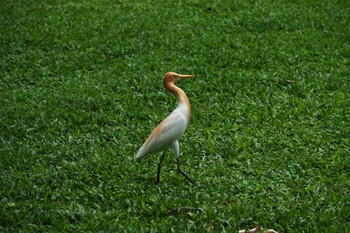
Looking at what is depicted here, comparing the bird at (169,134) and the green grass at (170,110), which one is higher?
the bird at (169,134)

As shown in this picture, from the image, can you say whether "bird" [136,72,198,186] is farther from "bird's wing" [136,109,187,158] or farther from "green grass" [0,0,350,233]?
"green grass" [0,0,350,233]

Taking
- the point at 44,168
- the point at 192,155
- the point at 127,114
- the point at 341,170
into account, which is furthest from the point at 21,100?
the point at 341,170

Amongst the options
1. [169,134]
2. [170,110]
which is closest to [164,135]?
[169,134]

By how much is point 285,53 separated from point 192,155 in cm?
287

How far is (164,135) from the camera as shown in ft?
14.8

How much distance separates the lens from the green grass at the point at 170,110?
4.35 meters

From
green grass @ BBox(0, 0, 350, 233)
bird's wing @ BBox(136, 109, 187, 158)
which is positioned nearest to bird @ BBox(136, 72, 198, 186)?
bird's wing @ BBox(136, 109, 187, 158)

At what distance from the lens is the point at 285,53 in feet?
24.8

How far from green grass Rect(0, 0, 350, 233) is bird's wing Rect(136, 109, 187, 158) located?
0.34m

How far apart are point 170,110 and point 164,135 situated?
1709 millimetres

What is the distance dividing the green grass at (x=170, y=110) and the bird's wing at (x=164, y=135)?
342mm

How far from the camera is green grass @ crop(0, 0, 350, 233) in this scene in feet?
14.3

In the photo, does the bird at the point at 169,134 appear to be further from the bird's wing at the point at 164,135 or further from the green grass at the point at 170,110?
the green grass at the point at 170,110

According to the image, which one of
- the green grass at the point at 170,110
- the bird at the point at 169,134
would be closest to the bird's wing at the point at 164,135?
the bird at the point at 169,134
